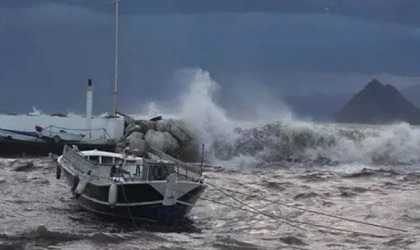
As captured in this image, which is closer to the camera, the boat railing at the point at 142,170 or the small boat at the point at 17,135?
the boat railing at the point at 142,170

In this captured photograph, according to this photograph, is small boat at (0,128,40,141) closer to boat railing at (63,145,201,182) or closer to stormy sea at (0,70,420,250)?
stormy sea at (0,70,420,250)

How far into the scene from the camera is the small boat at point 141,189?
58.1ft

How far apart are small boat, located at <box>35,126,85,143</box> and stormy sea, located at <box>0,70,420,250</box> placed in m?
1.75

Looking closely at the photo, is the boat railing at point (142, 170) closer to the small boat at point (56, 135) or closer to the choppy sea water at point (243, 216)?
the choppy sea water at point (243, 216)

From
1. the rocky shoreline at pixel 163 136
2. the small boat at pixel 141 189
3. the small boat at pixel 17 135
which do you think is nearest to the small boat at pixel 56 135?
the small boat at pixel 17 135

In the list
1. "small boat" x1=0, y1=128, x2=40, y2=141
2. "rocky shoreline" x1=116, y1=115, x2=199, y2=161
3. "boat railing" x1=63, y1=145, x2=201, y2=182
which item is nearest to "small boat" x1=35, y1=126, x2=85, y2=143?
"small boat" x1=0, y1=128, x2=40, y2=141

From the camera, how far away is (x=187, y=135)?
41.1 m

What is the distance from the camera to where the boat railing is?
714 inches

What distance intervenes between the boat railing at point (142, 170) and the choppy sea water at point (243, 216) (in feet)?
4.56

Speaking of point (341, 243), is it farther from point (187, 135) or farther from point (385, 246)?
point (187, 135)

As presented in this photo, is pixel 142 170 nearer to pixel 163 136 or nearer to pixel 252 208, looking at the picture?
pixel 252 208

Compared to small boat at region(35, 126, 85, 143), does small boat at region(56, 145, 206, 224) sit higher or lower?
lower

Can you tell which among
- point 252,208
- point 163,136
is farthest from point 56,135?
point 252,208

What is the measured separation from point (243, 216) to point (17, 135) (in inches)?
857
